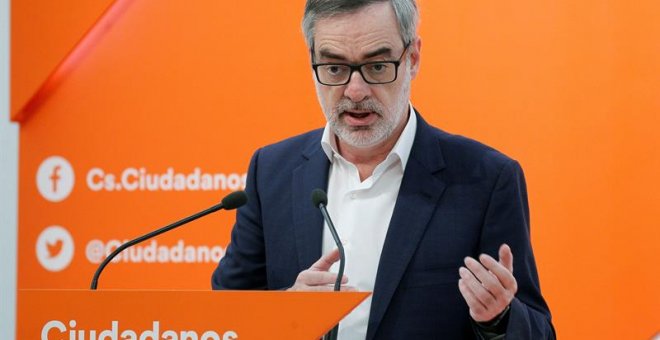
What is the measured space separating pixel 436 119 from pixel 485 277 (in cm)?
143

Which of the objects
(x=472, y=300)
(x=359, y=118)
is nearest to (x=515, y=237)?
(x=472, y=300)

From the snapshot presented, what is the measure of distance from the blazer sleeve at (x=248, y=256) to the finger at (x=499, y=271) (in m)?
0.69

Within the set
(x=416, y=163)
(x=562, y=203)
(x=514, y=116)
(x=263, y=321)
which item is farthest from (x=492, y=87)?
(x=263, y=321)

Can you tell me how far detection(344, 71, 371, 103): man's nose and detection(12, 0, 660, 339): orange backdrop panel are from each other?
3.47ft

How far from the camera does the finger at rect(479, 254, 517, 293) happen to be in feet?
5.57

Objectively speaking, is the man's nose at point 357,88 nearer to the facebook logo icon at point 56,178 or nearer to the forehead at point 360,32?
the forehead at point 360,32

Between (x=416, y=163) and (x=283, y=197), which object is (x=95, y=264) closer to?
(x=283, y=197)

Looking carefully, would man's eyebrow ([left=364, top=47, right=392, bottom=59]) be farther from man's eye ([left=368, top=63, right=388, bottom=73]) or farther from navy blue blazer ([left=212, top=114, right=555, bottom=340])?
navy blue blazer ([left=212, top=114, right=555, bottom=340])

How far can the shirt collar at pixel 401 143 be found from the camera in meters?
2.16

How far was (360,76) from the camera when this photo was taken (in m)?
2.07

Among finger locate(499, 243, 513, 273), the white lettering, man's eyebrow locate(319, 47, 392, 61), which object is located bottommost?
the white lettering

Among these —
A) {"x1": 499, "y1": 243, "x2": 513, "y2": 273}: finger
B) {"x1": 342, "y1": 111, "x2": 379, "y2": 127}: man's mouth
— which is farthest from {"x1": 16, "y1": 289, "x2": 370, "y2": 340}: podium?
{"x1": 342, "y1": 111, "x2": 379, "y2": 127}: man's mouth

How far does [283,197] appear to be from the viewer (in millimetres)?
2203

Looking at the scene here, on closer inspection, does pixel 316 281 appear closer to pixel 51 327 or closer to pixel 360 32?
pixel 51 327
